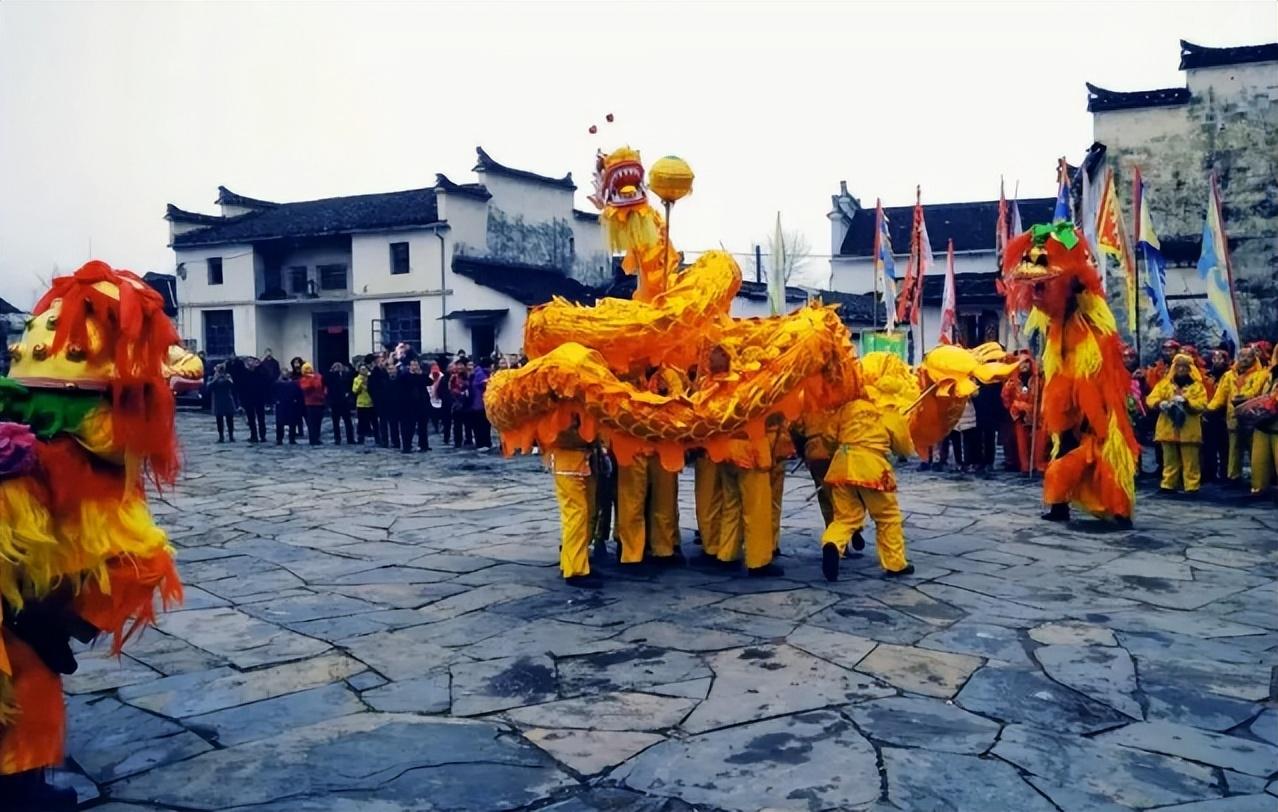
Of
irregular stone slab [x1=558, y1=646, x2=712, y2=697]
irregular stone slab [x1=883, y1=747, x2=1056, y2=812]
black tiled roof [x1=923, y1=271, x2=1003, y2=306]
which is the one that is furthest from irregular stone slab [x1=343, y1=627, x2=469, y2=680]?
black tiled roof [x1=923, y1=271, x2=1003, y2=306]

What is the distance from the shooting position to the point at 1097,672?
13.7 feet

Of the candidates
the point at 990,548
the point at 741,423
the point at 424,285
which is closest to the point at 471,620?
the point at 741,423

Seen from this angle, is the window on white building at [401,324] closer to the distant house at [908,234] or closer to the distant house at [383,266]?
the distant house at [383,266]

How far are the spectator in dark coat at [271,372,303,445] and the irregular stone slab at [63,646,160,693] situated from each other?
473 inches

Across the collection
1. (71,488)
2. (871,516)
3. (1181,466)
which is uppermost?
(71,488)

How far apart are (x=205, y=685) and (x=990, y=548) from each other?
4.99 meters

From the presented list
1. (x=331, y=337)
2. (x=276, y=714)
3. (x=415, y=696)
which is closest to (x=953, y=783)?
(x=415, y=696)

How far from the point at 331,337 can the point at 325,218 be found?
3.38 meters

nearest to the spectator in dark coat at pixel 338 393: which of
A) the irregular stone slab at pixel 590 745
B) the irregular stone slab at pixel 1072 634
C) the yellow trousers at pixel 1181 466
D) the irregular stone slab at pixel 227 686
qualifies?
the yellow trousers at pixel 1181 466

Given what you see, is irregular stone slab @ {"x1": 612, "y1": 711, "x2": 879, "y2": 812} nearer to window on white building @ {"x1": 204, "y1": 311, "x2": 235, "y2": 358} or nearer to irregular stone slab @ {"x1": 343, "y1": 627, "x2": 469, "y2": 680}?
irregular stone slab @ {"x1": 343, "y1": 627, "x2": 469, "y2": 680}

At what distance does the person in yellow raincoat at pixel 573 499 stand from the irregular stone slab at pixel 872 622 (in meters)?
1.40

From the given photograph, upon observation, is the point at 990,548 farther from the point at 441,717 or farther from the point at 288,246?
the point at 288,246

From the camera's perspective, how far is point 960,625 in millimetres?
4898

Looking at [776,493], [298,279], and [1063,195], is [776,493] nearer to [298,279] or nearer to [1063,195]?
[1063,195]
